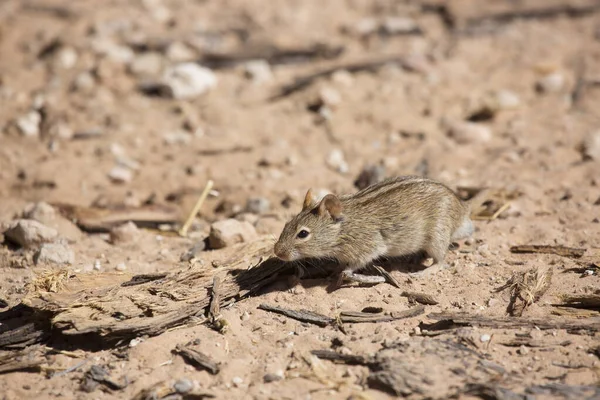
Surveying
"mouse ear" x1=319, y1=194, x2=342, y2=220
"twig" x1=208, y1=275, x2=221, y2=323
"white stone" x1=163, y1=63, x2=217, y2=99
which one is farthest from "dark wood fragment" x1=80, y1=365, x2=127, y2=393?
"white stone" x1=163, y1=63, x2=217, y2=99

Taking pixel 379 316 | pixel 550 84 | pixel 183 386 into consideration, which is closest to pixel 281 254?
pixel 379 316

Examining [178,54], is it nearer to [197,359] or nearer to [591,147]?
[591,147]

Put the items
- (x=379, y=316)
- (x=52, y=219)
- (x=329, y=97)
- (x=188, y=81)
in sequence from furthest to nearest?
(x=188, y=81)
(x=329, y=97)
(x=52, y=219)
(x=379, y=316)

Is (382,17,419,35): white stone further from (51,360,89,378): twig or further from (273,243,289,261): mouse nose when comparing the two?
(51,360,89,378): twig

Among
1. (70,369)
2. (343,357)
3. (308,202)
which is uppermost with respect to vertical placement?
(308,202)

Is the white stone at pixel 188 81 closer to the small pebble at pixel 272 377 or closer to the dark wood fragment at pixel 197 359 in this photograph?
the dark wood fragment at pixel 197 359

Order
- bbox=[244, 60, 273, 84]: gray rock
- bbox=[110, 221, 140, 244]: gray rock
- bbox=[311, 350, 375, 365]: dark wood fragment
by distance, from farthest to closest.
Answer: bbox=[244, 60, 273, 84]: gray rock → bbox=[110, 221, 140, 244]: gray rock → bbox=[311, 350, 375, 365]: dark wood fragment

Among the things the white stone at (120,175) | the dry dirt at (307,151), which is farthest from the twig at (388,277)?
the white stone at (120,175)
